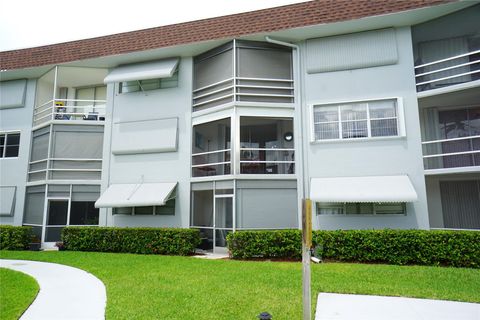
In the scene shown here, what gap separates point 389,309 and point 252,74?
12160mm

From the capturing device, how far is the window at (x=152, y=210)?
17.1 m

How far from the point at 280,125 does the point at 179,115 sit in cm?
540

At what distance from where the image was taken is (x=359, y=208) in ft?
47.8

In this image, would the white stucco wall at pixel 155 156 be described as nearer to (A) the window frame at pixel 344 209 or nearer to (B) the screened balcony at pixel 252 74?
(B) the screened balcony at pixel 252 74

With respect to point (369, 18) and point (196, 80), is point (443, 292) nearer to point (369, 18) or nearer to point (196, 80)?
point (369, 18)

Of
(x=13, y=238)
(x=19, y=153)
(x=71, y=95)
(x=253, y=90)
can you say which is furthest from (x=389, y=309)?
(x=71, y=95)

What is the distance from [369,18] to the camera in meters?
14.5

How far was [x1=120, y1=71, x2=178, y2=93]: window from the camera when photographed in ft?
59.9

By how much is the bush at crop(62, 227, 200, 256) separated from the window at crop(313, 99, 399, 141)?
25.3ft

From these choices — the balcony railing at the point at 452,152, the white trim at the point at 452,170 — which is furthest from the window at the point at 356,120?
the white trim at the point at 452,170

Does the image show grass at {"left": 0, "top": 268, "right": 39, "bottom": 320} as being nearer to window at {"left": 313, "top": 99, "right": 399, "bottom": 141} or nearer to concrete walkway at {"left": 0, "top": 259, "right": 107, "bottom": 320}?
concrete walkway at {"left": 0, "top": 259, "right": 107, "bottom": 320}

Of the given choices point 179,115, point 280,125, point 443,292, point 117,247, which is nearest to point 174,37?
point 179,115

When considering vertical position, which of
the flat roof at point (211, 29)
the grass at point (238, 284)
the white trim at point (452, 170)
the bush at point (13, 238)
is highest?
the flat roof at point (211, 29)

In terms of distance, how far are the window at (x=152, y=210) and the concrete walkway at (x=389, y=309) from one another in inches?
420
